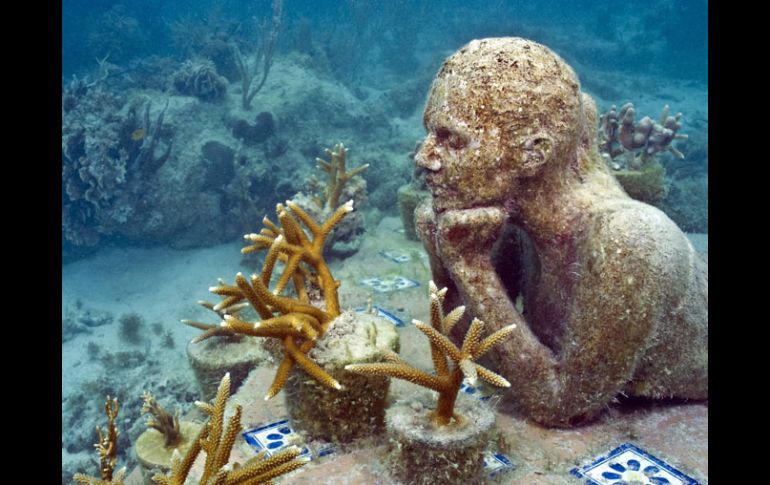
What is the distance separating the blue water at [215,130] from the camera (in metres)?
10.6

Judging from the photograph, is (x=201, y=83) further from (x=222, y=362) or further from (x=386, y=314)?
(x=222, y=362)

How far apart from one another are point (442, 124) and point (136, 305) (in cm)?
898

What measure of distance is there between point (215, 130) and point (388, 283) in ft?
27.4

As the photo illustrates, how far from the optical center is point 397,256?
7230 mm

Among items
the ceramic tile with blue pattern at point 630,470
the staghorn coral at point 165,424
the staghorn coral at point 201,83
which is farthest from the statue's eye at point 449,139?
the staghorn coral at point 201,83

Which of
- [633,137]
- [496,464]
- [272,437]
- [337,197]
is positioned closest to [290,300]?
[272,437]

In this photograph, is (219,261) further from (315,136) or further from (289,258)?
(289,258)

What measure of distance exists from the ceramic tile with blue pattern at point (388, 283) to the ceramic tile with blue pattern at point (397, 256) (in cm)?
70

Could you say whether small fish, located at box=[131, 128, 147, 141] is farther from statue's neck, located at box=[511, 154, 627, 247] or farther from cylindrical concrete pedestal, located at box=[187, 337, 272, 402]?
statue's neck, located at box=[511, 154, 627, 247]

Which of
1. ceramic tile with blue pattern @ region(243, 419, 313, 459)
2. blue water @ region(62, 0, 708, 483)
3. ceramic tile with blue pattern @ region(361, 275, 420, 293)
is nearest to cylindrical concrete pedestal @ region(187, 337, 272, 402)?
ceramic tile with blue pattern @ region(243, 419, 313, 459)

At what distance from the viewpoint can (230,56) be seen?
1700cm

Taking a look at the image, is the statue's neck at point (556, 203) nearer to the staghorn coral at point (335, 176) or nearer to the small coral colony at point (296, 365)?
the small coral colony at point (296, 365)

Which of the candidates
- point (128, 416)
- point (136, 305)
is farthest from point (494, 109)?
point (136, 305)

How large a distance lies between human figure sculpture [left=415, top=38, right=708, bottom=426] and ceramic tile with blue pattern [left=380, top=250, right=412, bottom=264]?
384cm
